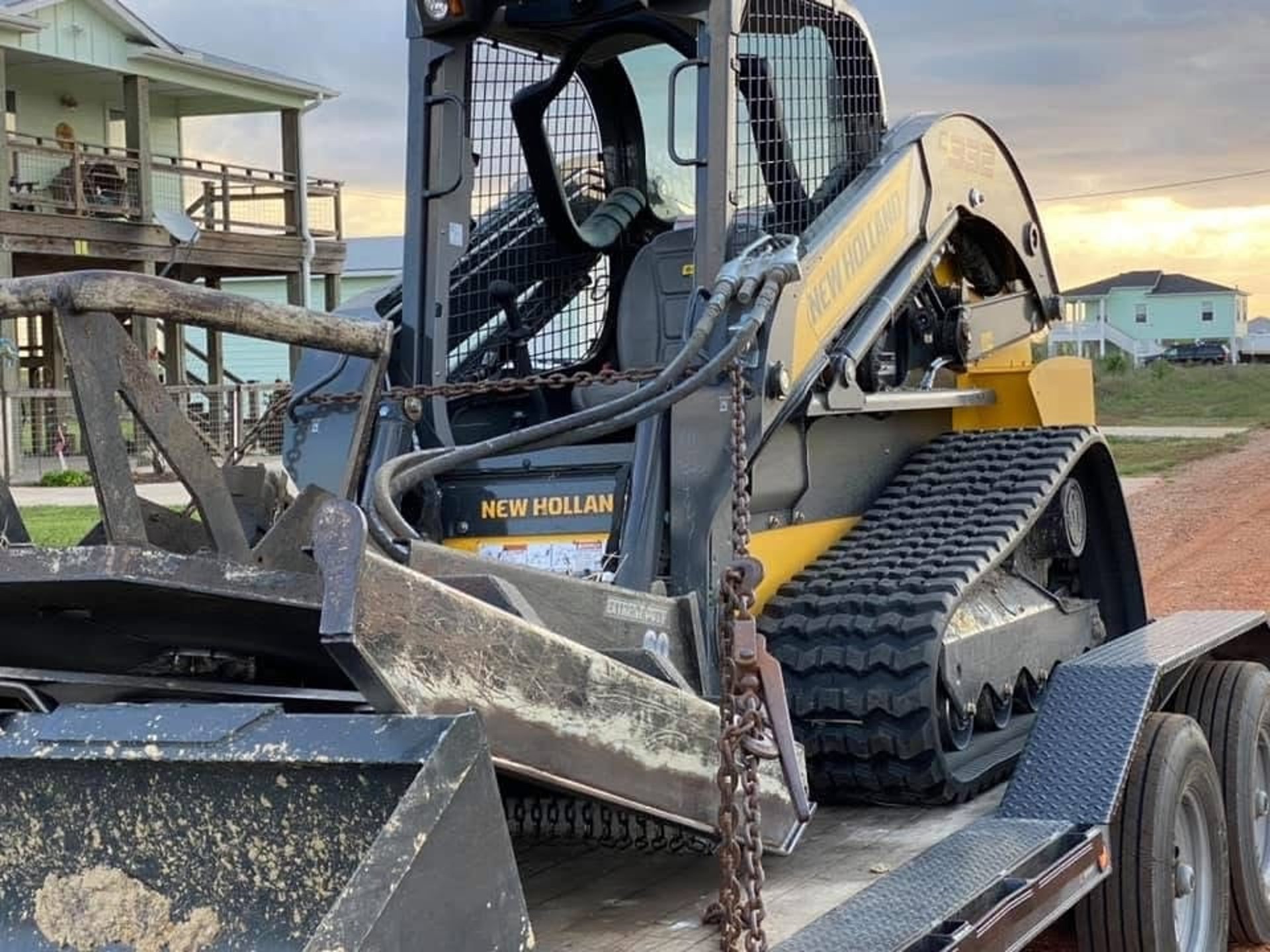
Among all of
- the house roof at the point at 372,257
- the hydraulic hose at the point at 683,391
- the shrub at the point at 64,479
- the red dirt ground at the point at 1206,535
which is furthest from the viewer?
Answer: the house roof at the point at 372,257

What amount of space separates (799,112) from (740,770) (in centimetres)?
312

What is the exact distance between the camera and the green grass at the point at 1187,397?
115 ft

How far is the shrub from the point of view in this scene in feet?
73.7

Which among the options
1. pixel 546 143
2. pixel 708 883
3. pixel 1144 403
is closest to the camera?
pixel 708 883

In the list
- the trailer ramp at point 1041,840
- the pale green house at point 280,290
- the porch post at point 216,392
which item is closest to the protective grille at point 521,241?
the trailer ramp at point 1041,840

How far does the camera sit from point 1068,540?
587 cm

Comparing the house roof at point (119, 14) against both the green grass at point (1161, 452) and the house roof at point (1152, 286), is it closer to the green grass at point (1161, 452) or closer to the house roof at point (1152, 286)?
the green grass at point (1161, 452)

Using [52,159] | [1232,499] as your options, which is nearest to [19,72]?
[52,159]

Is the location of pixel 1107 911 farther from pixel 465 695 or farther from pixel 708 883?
pixel 465 695

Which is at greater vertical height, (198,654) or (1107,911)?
(198,654)

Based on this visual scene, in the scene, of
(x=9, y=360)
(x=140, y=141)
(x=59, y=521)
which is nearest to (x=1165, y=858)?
(x=59, y=521)

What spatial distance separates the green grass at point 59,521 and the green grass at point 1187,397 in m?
22.0

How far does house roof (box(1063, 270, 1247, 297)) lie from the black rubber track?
10055 centimetres

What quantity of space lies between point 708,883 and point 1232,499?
16537 mm
